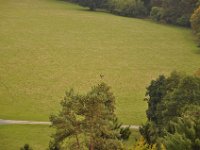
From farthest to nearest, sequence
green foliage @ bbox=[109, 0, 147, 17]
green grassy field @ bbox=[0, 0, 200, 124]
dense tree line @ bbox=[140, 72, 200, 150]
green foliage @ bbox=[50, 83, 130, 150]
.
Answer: green foliage @ bbox=[109, 0, 147, 17]
green grassy field @ bbox=[0, 0, 200, 124]
dense tree line @ bbox=[140, 72, 200, 150]
green foliage @ bbox=[50, 83, 130, 150]

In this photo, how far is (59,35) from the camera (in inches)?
3590

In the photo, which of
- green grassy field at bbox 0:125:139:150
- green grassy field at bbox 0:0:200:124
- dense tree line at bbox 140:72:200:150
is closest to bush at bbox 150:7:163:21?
green grassy field at bbox 0:0:200:124

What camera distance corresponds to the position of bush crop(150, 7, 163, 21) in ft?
361

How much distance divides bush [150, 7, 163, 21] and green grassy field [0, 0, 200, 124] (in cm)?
241

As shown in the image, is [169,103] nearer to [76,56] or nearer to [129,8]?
[76,56]

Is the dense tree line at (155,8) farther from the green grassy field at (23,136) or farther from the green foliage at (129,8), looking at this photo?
the green grassy field at (23,136)

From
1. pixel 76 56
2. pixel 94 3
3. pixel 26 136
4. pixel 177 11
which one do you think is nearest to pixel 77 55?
pixel 76 56

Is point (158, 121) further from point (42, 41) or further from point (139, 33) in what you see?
point (139, 33)

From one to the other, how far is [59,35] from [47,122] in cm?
4658

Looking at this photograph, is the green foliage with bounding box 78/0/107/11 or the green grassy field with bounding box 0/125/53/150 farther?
the green foliage with bounding box 78/0/107/11

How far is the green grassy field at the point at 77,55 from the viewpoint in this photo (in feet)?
181

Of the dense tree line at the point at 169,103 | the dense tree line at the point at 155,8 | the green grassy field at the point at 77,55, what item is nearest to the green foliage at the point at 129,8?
the dense tree line at the point at 155,8

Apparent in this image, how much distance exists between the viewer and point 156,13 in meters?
112

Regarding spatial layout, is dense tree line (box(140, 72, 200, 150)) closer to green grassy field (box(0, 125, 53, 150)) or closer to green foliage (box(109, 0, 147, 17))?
green grassy field (box(0, 125, 53, 150))
